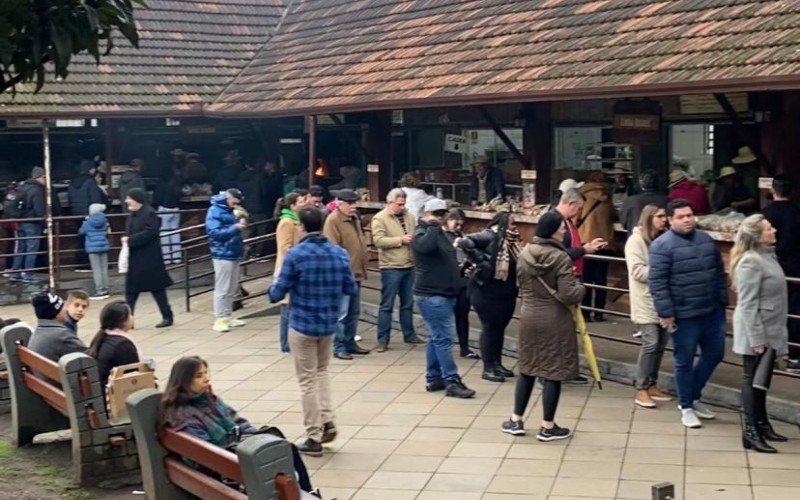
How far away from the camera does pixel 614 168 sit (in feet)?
44.6

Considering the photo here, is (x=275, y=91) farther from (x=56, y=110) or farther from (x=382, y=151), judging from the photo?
(x=56, y=110)

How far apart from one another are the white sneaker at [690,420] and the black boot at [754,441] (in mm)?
579

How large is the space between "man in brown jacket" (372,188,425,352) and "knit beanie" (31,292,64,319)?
391 centimetres

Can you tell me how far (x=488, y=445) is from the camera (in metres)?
8.30

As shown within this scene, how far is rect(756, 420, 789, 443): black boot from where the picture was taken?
26.0 ft

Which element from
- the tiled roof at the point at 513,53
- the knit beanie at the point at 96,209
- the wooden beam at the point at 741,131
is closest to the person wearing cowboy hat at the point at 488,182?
the tiled roof at the point at 513,53

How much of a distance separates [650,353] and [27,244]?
10.7 m

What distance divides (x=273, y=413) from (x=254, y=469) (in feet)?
14.6

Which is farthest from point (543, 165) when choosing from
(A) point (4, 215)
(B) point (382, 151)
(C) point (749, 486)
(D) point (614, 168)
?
(A) point (4, 215)

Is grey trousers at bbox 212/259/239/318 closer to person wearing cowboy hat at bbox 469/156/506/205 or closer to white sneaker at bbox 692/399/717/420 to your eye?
person wearing cowboy hat at bbox 469/156/506/205

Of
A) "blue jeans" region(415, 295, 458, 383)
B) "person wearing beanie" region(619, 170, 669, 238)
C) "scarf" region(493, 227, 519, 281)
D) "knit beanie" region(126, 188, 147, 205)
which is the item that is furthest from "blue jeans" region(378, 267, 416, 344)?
"knit beanie" region(126, 188, 147, 205)

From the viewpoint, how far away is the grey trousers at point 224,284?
13172 mm

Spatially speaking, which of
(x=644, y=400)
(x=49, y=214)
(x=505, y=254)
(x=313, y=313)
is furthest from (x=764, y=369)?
(x=49, y=214)

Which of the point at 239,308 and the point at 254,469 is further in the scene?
the point at 239,308
